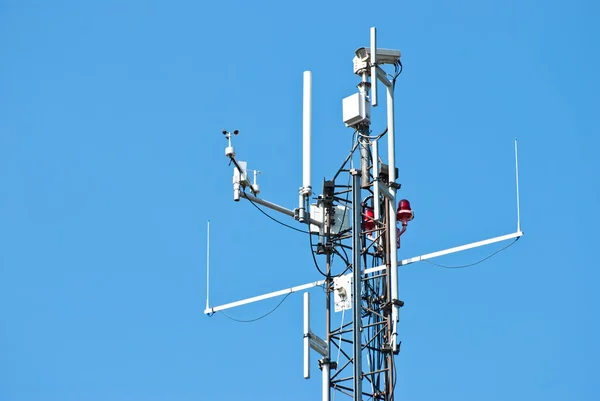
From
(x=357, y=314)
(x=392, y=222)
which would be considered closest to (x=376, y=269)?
(x=392, y=222)

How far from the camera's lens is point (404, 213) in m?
36.2

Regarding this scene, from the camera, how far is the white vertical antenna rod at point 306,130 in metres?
37.9

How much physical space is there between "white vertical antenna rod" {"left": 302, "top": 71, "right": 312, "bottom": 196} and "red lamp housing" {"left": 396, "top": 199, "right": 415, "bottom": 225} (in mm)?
2802

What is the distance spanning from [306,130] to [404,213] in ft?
13.2

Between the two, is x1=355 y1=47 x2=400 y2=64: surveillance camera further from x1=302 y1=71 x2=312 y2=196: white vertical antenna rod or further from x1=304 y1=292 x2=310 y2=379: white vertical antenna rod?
x1=304 y1=292 x2=310 y2=379: white vertical antenna rod

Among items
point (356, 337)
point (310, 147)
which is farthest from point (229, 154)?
point (356, 337)

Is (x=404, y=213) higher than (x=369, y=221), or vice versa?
(x=369, y=221)

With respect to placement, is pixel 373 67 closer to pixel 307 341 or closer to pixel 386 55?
pixel 386 55

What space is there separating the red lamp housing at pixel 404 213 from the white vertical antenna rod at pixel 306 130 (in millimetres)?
2802

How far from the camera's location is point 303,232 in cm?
3812

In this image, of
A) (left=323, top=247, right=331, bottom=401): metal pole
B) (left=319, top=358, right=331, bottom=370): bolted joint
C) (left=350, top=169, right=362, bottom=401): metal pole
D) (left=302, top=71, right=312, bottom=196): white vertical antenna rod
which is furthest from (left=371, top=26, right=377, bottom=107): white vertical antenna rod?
(left=350, top=169, right=362, bottom=401): metal pole

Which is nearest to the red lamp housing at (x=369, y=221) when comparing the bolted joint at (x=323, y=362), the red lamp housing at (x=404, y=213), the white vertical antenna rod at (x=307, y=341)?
the red lamp housing at (x=404, y=213)

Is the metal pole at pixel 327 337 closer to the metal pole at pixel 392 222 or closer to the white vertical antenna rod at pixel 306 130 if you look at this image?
the white vertical antenna rod at pixel 306 130

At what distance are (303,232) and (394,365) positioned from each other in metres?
5.37
